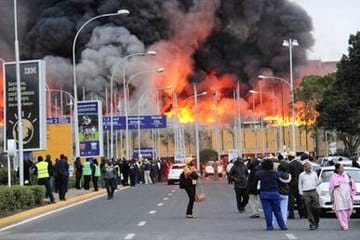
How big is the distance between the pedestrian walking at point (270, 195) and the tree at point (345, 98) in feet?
98.0

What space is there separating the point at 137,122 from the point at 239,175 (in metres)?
50.2

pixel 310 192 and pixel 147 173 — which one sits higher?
pixel 310 192

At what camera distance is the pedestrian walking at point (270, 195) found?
18312mm

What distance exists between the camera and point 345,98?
4991 cm

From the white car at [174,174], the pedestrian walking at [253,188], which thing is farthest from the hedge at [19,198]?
the white car at [174,174]

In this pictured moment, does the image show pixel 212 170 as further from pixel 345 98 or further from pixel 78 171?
pixel 78 171

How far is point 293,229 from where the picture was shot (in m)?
18.6

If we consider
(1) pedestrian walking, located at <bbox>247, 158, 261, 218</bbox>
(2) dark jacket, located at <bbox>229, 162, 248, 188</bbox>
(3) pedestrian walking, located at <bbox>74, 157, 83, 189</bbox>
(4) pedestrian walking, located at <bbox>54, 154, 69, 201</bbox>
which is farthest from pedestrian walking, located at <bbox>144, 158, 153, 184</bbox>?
(1) pedestrian walking, located at <bbox>247, 158, 261, 218</bbox>

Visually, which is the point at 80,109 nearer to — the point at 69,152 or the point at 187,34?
the point at 69,152

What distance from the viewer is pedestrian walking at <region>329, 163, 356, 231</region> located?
1859 cm

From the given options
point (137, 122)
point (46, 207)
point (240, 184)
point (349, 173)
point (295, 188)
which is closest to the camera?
point (295, 188)

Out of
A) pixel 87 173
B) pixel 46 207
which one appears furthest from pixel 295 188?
pixel 87 173

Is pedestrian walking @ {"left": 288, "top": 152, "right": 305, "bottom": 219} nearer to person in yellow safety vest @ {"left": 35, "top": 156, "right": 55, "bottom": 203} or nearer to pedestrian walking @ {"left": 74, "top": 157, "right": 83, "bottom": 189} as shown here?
person in yellow safety vest @ {"left": 35, "top": 156, "right": 55, "bottom": 203}

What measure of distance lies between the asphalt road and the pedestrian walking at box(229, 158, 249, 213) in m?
0.39
